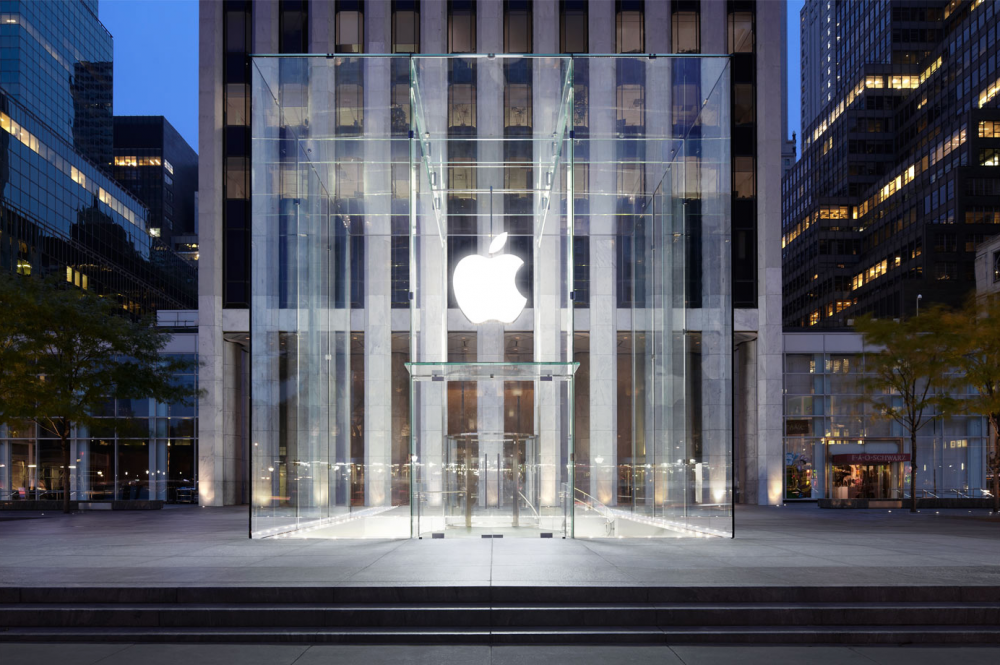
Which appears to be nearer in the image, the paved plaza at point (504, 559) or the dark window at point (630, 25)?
the paved plaza at point (504, 559)

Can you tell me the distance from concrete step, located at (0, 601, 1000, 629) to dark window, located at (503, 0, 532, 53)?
114ft

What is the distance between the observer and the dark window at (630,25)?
42156 millimetres

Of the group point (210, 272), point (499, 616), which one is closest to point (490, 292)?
point (499, 616)

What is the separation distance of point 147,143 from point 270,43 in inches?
4460

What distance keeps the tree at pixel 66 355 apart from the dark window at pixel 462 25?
1883cm

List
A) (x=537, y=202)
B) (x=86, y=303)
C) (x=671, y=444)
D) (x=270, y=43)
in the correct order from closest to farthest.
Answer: (x=671, y=444) → (x=537, y=202) → (x=86, y=303) → (x=270, y=43)

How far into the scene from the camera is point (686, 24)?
4222 cm

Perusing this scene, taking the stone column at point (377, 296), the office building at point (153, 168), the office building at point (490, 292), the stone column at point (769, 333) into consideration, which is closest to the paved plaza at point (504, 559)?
the office building at point (490, 292)

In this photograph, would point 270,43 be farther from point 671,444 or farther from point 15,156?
point 15,156

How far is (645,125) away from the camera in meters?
22.6

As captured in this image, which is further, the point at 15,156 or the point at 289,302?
the point at 15,156

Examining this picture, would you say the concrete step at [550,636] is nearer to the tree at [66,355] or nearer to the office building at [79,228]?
the tree at [66,355]

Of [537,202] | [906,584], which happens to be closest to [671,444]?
[537,202]

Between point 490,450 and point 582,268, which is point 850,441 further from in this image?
point 490,450
